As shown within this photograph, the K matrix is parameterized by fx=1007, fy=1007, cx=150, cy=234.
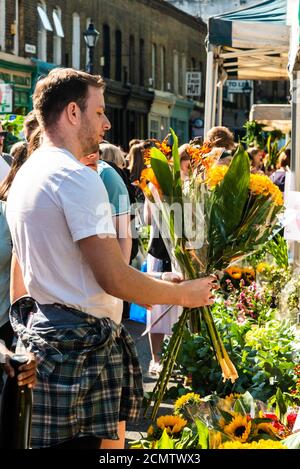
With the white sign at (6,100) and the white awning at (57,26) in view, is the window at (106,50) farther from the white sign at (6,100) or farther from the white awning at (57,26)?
the white sign at (6,100)

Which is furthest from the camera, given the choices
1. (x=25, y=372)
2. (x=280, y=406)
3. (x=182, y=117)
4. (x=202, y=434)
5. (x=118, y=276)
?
(x=182, y=117)

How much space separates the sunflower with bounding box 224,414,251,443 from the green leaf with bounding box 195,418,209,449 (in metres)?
0.11

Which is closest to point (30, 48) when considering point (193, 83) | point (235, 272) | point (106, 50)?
point (106, 50)

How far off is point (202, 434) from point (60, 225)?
1.11 meters

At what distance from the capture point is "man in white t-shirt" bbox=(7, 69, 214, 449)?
355 cm

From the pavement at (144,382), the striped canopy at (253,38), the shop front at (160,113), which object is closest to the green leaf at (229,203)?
the pavement at (144,382)

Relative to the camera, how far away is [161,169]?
14.6 ft

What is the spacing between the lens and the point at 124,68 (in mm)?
44938

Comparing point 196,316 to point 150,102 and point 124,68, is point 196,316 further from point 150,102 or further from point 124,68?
point 150,102

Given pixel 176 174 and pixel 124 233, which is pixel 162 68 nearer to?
pixel 124 233

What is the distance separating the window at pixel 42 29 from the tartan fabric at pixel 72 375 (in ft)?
103

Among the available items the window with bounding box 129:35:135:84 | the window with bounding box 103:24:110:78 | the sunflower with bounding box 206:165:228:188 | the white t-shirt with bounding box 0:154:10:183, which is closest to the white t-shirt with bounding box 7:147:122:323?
the sunflower with bounding box 206:165:228:188

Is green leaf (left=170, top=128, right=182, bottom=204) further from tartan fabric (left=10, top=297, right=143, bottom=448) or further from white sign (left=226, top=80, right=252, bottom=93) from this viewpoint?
white sign (left=226, top=80, right=252, bottom=93)

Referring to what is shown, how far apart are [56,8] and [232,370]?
3273 centimetres
